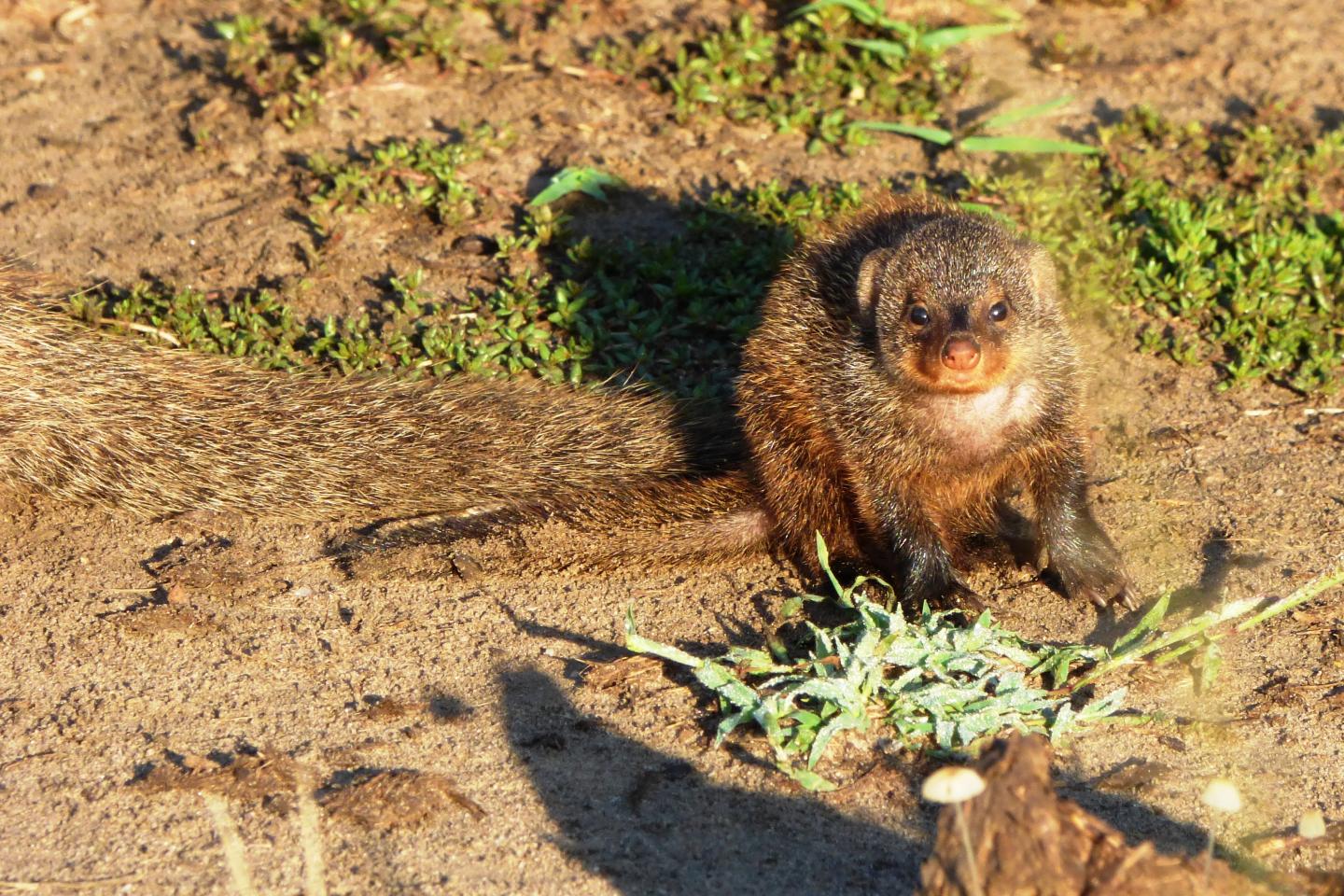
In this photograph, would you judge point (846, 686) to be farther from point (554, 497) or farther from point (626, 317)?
point (626, 317)

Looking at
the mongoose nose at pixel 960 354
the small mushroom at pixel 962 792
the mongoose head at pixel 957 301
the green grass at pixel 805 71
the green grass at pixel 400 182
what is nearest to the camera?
the small mushroom at pixel 962 792

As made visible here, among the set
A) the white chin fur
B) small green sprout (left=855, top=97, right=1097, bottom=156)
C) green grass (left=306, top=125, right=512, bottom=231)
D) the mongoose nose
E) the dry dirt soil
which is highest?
the mongoose nose

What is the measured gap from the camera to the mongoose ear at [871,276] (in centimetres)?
421

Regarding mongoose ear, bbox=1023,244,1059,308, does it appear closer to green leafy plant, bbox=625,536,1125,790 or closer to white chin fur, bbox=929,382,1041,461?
white chin fur, bbox=929,382,1041,461

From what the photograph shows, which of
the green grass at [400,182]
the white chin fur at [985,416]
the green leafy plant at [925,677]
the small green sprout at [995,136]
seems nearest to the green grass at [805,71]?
the small green sprout at [995,136]

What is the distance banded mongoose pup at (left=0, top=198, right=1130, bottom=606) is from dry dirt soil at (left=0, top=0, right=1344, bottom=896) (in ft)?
0.50

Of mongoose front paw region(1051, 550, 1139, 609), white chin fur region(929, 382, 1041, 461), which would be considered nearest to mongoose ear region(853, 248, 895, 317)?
white chin fur region(929, 382, 1041, 461)

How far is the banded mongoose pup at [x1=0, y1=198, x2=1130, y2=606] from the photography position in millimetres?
4191

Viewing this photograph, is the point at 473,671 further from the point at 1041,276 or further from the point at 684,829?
the point at 1041,276

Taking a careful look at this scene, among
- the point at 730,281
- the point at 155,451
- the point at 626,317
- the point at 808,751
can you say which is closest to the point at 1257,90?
the point at 730,281

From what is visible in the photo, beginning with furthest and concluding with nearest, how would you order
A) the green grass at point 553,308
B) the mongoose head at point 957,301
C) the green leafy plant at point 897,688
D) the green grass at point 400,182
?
1. the green grass at point 400,182
2. the green grass at point 553,308
3. the mongoose head at point 957,301
4. the green leafy plant at point 897,688

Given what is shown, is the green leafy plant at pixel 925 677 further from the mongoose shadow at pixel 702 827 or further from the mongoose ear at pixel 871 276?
the mongoose ear at pixel 871 276

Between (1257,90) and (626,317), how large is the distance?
3211mm

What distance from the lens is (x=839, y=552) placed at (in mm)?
4512
